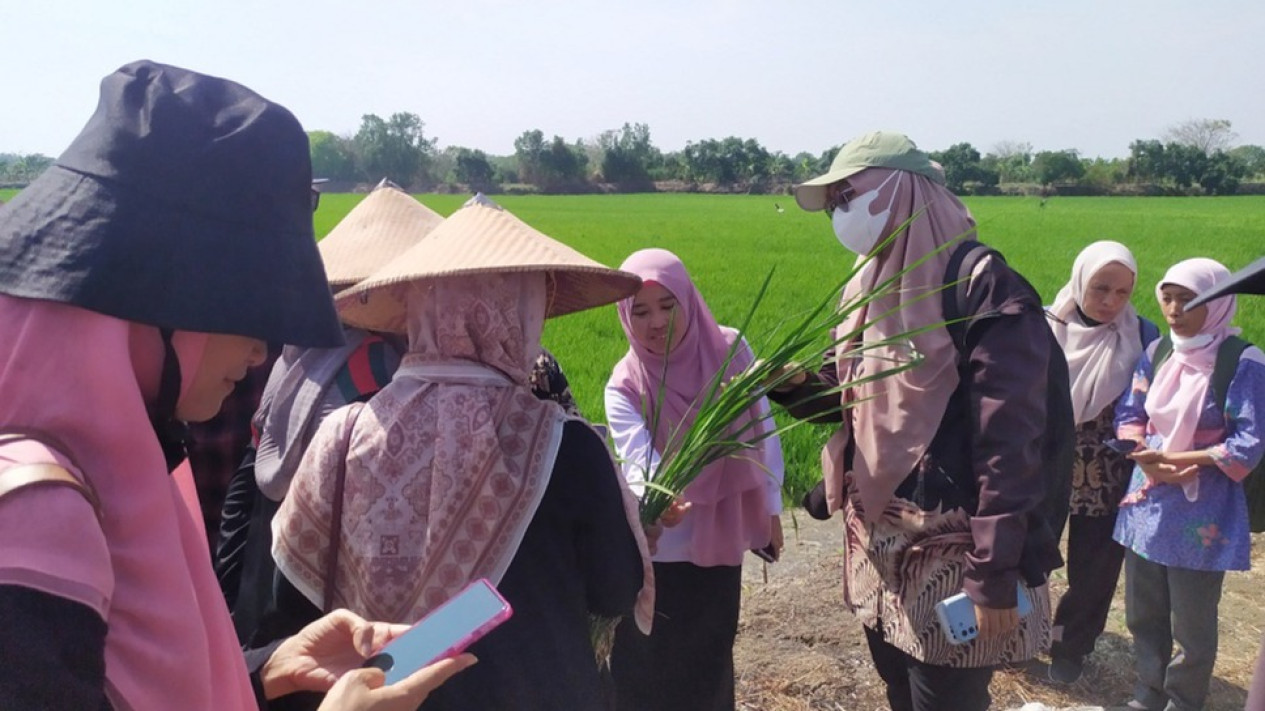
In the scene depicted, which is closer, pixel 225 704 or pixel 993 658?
pixel 225 704

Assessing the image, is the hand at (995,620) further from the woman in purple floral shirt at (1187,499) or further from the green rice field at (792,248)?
the woman in purple floral shirt at (1187,499)

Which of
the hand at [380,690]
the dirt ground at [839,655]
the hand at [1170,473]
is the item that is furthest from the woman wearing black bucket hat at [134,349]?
the hand at [1170,473]

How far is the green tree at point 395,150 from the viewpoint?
51.3 m

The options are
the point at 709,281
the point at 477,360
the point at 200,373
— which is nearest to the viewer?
the point at 200,373

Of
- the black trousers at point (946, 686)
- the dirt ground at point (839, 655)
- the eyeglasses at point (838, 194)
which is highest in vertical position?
the eyeglasses at point (838, 194)

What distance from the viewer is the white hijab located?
372cm

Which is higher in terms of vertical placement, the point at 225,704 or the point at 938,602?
the point at 225,704

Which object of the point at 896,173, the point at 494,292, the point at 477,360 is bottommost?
the point at 477,360

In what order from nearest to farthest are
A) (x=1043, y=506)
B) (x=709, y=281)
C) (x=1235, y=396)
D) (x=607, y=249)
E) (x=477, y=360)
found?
(x=477, y=360)
(x=1043, y=506)
(x=1235, y=396)
(x=709, y=281)
(x=607, y=249)

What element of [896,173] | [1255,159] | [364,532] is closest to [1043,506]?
[896,173]

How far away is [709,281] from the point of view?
A: 1284cm

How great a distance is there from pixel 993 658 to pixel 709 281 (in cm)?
1078

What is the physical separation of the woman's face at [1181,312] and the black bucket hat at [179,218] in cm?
320

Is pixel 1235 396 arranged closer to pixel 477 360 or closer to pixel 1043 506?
pixel 1043 506
